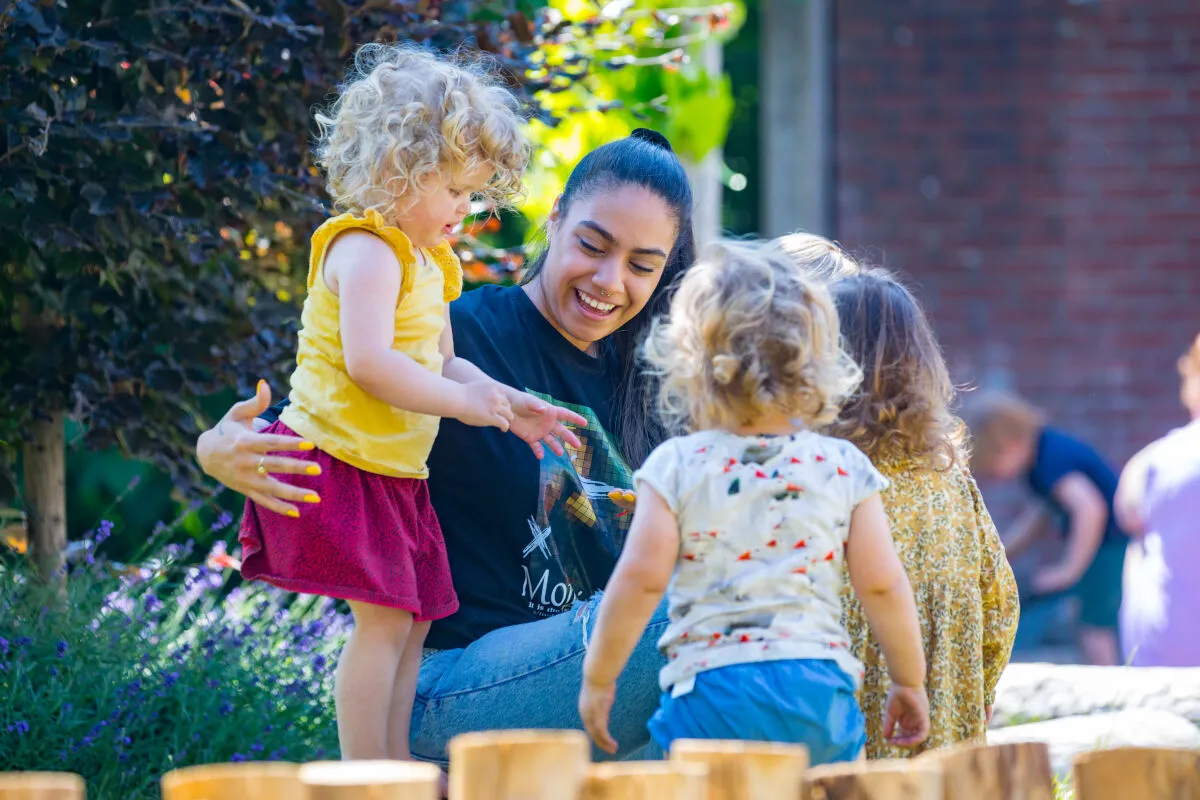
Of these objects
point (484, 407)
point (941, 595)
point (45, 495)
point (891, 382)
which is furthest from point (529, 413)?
point (45, 495)

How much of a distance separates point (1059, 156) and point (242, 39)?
16.4 feet

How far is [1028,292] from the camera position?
7.07 m

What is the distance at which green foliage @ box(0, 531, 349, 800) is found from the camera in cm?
275

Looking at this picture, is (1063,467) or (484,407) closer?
(484,407)

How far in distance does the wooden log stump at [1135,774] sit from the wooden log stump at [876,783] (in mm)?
222

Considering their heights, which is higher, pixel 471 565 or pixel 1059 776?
pixel 471 565

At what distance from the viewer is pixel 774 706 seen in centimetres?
197

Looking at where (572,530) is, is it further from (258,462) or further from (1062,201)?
(1062,201)

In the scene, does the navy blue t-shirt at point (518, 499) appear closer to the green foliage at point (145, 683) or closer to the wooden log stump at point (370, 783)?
the green foliage at point (145, 683)

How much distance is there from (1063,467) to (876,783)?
198 inches

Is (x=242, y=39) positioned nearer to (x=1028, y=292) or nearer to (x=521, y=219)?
(x=521, y=219)

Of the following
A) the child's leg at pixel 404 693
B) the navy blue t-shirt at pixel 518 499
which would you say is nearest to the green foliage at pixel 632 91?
the navy blue t-shirt at pixel 518 499

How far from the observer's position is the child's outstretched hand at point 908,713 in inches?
84.2

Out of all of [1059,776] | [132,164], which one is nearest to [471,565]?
[132,164]
